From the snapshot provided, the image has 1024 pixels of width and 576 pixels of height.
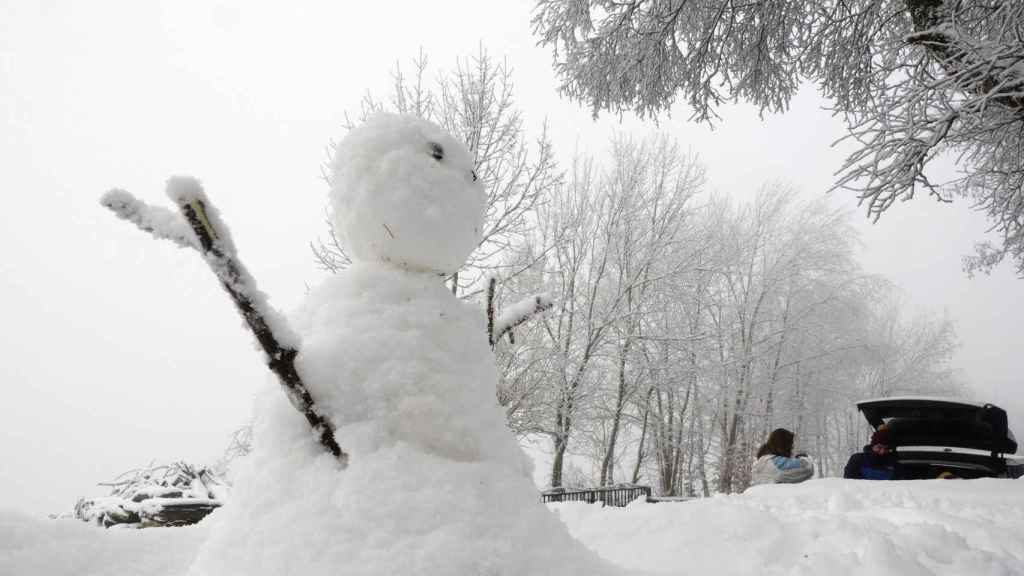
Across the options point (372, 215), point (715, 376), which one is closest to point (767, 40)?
point (372, 215)

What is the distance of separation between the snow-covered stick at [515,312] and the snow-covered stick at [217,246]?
0.51 m

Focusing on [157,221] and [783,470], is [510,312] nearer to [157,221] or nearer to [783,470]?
[157,221]

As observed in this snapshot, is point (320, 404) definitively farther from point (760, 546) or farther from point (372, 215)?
point (760, 546)

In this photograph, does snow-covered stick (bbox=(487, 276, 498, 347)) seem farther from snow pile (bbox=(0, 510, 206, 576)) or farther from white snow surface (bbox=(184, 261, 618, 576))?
snow pile (bbox=(0, 510, 206, 576))

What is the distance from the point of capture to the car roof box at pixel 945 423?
542cm

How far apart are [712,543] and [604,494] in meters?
9.85

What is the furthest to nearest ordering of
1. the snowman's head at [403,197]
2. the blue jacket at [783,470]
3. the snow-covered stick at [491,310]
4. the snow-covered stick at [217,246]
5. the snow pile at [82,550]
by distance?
the blue jacket at [783,470] < the snow-covered stick at [491,310] < the snowman's head at [403,197] < the snow pile at [82,550] < the snow-covered stick at [217,246]

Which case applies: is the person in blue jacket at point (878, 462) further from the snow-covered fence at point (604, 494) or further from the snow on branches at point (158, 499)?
the snow on branches at point (158, 499)

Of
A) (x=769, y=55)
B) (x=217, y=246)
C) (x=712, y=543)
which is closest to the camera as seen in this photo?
(x=217, y=246)

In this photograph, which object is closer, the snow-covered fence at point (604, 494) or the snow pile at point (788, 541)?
the snow pile at point (788, 541)

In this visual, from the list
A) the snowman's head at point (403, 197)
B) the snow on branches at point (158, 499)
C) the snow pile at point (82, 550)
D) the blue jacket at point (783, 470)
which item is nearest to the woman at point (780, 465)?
the blue jacket at point (783, 470)

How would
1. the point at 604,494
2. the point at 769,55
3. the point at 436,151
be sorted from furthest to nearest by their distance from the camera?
the point at 604,494, the point at 769,55, the point at 436,151

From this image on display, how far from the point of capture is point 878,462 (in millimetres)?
5969

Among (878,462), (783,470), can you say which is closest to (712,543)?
(783,470)
